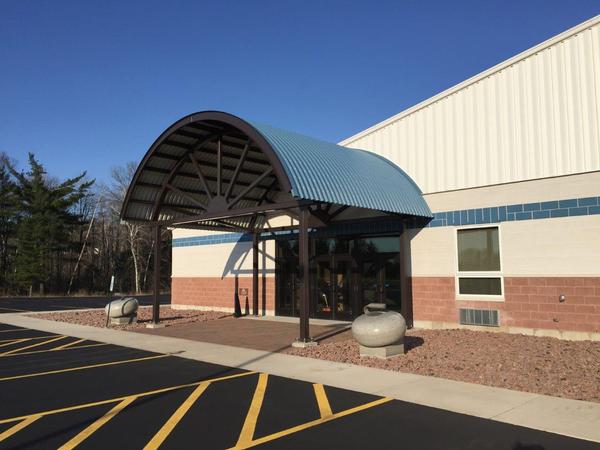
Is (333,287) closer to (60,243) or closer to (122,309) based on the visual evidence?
(122,309)

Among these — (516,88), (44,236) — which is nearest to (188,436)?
(516,88)

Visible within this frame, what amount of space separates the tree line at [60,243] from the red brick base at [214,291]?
25.3m

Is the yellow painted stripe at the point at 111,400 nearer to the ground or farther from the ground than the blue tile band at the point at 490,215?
nearer to the ground

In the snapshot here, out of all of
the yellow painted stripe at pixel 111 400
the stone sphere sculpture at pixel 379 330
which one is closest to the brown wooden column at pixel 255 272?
the stone sphere sculpture at pixel 379 330

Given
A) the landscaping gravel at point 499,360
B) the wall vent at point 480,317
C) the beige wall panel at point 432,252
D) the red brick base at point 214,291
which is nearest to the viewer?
the landscaping gravel at point 499,360

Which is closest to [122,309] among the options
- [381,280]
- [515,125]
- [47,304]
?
[381,280]

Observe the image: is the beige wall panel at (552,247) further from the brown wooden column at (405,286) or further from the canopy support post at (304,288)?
the canopy support post at (304,288)

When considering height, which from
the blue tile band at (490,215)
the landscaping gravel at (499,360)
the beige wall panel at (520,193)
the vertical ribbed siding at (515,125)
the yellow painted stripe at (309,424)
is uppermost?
the vertical ribbed siding at (515,125)

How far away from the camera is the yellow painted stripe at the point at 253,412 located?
5789mm

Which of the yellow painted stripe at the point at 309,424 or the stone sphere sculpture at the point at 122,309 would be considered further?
the stone sphere sculpture at the point at 122,309

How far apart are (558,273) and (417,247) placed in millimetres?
4316

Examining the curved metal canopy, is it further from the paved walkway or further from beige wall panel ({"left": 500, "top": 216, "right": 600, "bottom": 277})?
the paved walkway

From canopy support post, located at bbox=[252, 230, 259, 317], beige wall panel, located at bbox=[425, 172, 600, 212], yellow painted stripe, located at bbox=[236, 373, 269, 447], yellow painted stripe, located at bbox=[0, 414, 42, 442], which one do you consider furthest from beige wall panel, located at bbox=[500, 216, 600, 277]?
yellow painted stripe, located at bbox=[0, 414, 42, 442]

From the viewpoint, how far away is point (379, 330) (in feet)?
34.3
